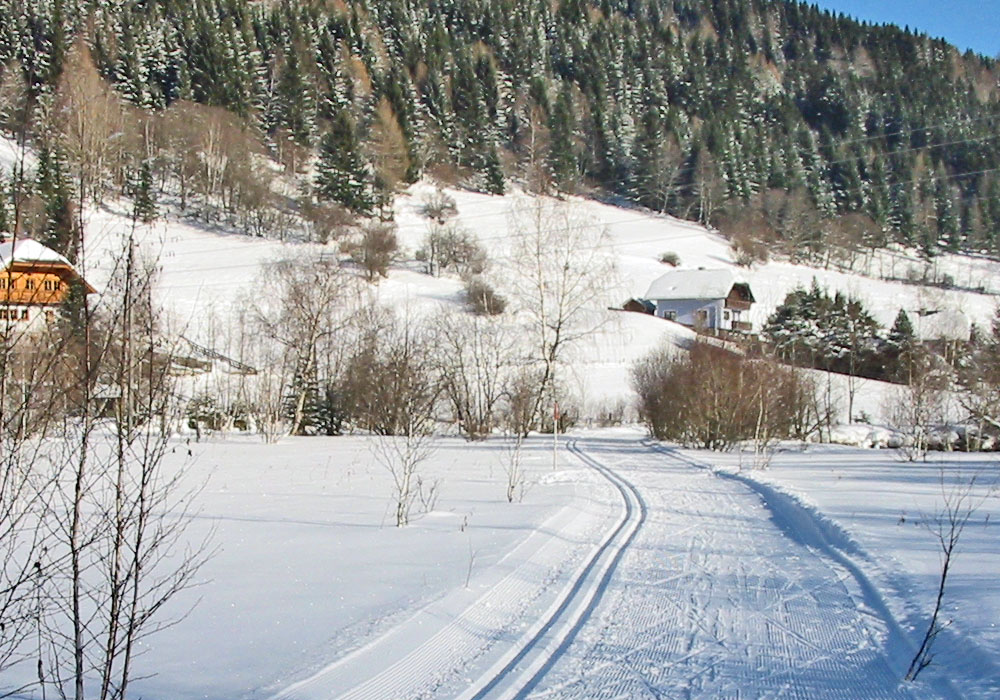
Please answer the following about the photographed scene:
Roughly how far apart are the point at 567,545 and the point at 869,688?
4711mm

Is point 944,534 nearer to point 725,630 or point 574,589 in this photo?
point 725,630

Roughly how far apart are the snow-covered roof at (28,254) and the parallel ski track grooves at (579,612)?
11.6 feet

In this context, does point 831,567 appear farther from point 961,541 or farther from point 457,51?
point 457,51

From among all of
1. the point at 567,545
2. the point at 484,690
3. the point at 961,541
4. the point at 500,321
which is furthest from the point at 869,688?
the point at 500,321

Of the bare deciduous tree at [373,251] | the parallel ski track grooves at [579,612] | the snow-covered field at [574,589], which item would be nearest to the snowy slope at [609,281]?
the bare deciduous tree at [373,251]

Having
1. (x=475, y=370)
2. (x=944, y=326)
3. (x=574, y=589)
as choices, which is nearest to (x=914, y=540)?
(x=574, y=589)

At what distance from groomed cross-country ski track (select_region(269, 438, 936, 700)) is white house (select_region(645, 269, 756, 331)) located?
57.2 metres

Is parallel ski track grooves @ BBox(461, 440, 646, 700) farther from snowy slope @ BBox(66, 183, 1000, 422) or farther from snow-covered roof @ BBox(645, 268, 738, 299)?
snow-covered roof @ BBox(645, 268, 738, 299)

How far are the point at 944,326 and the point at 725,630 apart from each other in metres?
62.8

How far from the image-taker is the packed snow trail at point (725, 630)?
15.9ft

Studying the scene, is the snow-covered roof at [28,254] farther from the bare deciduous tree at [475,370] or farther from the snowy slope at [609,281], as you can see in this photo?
the bare deciduous tree at [475,370]

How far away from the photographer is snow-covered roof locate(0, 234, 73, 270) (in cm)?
324

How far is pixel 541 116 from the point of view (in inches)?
4134

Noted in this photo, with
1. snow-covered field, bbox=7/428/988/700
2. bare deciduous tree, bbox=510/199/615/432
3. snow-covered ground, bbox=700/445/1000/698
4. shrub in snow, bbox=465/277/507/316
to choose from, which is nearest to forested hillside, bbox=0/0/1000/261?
shrub in snow, bbox=465/277/507/316
